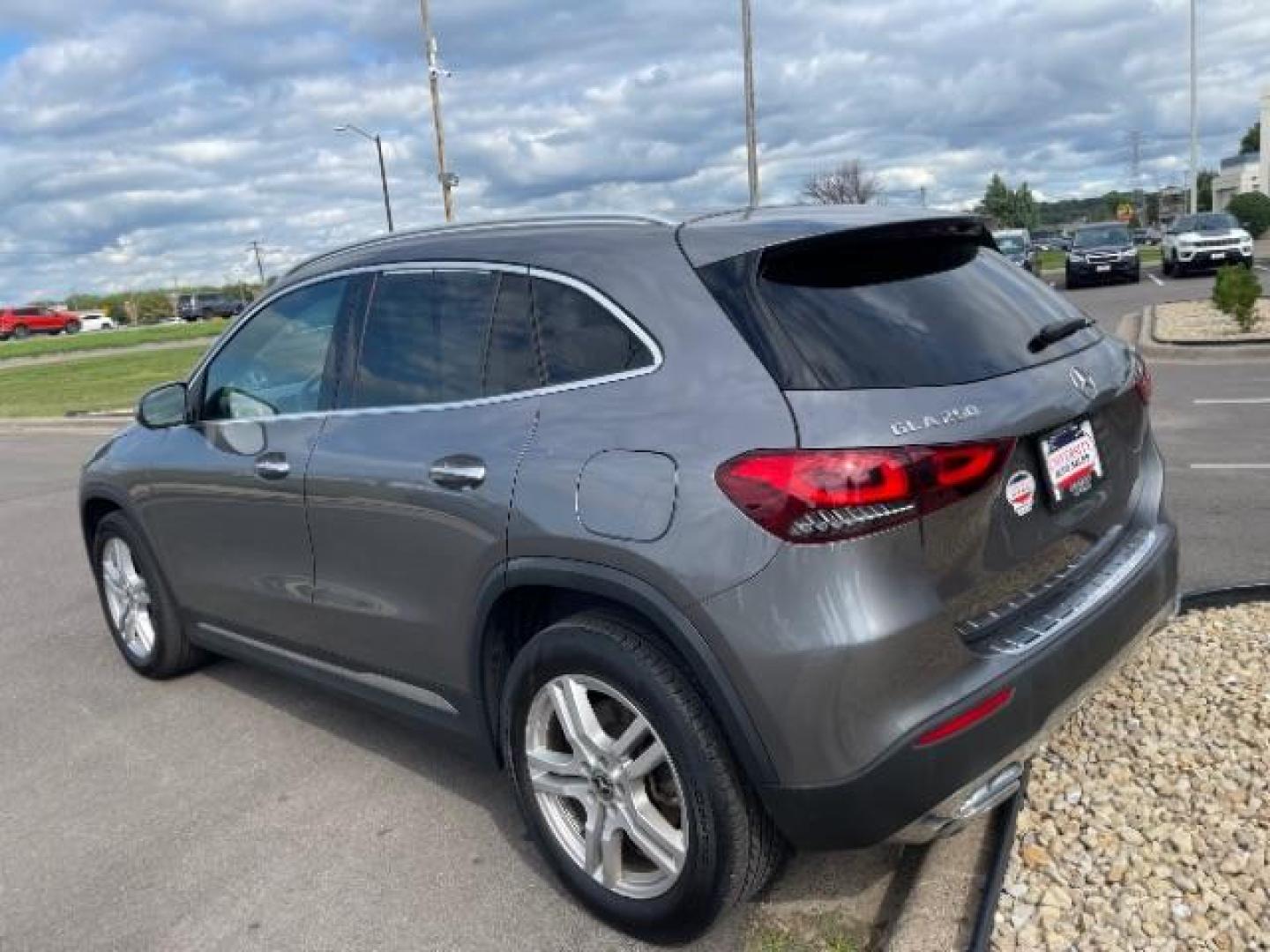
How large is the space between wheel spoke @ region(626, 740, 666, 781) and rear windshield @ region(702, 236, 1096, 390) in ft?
3.05

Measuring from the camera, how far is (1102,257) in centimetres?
2808

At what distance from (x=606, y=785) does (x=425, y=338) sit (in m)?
1.44

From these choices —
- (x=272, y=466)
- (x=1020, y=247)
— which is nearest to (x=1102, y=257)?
(x=1020, y=247)

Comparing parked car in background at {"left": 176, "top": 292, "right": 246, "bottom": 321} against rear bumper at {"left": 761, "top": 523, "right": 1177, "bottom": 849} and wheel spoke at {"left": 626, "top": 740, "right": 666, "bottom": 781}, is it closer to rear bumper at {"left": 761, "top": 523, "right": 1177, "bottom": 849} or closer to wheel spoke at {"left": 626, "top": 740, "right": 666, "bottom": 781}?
wheel spoke at {"left": 626, "top": 740, "right": 666, "bottom": 781}

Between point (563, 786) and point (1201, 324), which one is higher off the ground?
point (563, 786)

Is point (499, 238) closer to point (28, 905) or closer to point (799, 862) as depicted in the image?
point (799, 862)

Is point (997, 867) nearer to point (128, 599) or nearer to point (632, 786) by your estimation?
point (632, 786)

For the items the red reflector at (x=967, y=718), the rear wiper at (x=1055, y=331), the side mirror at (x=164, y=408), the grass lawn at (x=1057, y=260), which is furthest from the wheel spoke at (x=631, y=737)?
the grass lawn at (x=1057, y=260)

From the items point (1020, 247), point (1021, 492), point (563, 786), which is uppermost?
point (1021, 492)

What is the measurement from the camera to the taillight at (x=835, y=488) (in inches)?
100

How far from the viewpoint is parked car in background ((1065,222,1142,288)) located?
28062mm

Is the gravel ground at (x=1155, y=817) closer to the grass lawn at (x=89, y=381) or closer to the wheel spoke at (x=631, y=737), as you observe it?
the wheel spoke at (x=631, y=737)

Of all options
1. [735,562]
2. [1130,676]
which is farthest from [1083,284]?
[735,562]

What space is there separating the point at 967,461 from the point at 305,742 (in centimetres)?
293
